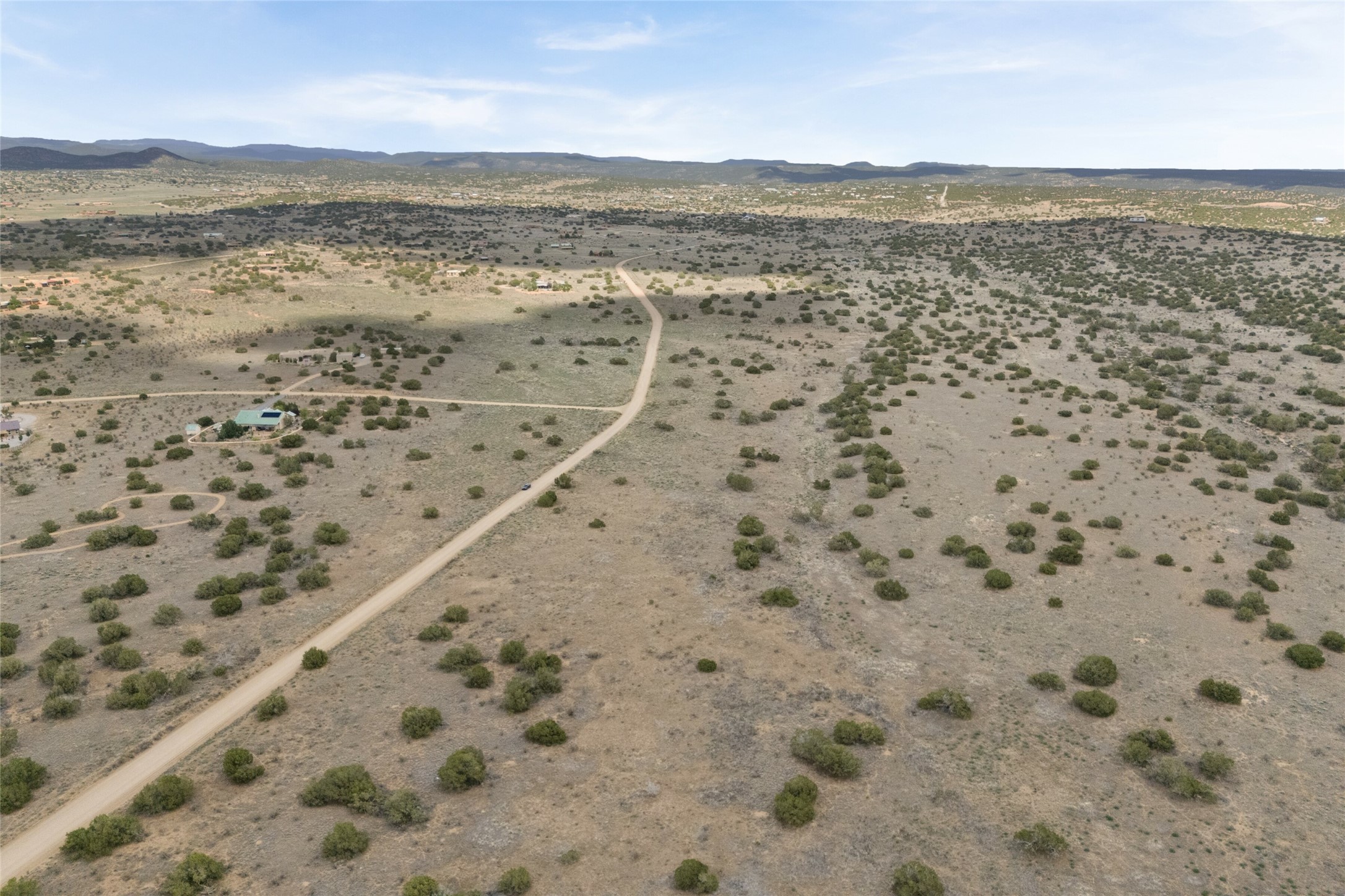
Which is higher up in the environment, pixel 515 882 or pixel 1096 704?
pixel 1096 704

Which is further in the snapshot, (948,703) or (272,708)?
(948,703)

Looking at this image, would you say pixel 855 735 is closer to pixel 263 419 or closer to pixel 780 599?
pixel 780 599

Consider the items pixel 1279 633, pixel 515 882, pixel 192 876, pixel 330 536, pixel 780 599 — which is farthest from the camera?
pixel 330 536

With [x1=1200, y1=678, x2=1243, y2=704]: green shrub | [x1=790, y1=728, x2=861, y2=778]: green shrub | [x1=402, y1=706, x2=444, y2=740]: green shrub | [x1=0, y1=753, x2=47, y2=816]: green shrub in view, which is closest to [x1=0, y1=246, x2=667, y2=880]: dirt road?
[x1=0, y1=753, x2=47, y2=816]: green shrub

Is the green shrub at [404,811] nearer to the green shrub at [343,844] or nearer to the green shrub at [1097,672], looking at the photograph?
the green shrub at [343,844]

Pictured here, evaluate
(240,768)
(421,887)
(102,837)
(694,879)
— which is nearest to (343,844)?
(421,887)

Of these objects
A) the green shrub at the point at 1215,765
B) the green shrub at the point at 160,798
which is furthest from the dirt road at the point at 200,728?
the green shrub at the point at 1215,765
